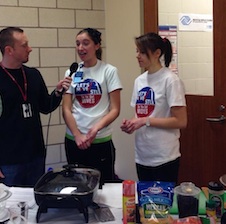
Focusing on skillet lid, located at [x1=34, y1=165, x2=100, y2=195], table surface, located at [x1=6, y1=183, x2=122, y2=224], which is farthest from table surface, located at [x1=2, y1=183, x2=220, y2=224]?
skillet lid, located at [x1=34, y1=165, x2=100, y2=195]

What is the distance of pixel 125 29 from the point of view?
3.38 m

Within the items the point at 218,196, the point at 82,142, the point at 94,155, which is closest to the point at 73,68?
the point at 82,142

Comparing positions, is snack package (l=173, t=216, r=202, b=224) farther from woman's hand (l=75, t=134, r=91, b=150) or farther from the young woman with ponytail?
woman's hand (l=75, t=134, r=91, b=150)

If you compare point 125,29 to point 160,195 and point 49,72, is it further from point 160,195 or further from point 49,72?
point 160,195

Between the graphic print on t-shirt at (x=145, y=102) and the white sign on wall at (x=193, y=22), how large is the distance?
1.06 metres

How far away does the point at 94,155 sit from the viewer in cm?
245

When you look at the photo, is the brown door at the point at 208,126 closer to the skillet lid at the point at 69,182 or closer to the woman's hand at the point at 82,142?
the woman's hand at the point at 82,142

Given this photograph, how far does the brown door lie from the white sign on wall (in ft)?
0.66

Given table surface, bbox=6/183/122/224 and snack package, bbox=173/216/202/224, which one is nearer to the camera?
snack package, bbox=173/216/202/224

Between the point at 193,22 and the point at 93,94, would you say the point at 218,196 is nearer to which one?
the point at 93,94

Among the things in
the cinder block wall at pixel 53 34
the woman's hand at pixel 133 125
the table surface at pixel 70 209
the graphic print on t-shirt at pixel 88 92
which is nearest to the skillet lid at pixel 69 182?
the table surface at pixel 70 209

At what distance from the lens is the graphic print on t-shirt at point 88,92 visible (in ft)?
7.79

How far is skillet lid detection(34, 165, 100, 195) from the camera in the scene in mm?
1477

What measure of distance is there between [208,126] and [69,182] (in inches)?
64.7
